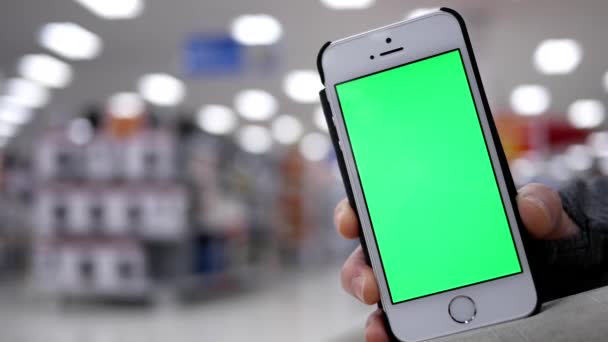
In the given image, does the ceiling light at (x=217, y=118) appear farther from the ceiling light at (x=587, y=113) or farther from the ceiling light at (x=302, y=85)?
the ceiling light at (x=587, y=113)

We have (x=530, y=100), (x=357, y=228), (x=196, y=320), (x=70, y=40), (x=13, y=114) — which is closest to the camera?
(x=357, y=228)

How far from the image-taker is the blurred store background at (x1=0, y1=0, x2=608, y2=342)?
20.6 feet

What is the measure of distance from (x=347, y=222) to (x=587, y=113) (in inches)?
628

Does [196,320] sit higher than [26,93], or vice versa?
[26,93]

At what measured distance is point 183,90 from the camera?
1144cm

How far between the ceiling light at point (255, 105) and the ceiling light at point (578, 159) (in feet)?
41.3

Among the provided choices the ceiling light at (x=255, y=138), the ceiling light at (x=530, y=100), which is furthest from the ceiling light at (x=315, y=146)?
the ceiling light at (x=530, y=100)

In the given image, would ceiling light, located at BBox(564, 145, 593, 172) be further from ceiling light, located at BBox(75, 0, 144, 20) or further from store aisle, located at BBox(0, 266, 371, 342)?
ceiling light, located at BBox(75, 0, 144, 20)

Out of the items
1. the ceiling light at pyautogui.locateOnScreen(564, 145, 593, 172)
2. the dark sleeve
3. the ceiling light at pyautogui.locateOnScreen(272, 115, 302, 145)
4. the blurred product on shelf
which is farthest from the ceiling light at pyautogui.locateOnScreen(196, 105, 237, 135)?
the ceiling light at pyautogui.locateOnScreen(564, 145, 593, 172)

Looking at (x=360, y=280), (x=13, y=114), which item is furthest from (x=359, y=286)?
(x=13, y=114)

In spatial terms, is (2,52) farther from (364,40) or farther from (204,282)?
(364,40)

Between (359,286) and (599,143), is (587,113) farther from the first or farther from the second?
(359,286)

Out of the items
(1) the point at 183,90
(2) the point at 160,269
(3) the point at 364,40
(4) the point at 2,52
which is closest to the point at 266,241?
(1) the point at 183,90

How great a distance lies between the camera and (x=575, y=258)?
749 millimetres
